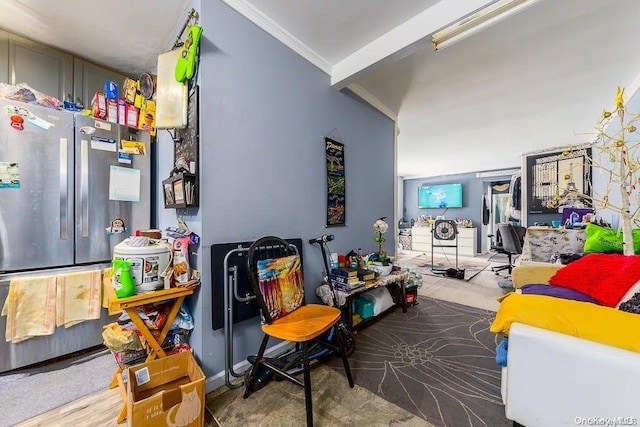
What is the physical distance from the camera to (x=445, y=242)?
280 inches

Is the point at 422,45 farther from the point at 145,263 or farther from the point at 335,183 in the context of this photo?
the point at 145,263

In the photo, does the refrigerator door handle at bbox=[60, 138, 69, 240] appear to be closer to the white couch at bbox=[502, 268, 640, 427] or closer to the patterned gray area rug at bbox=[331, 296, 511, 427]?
the patterned gray area rug at bbox=[331, 296, 511, 427]

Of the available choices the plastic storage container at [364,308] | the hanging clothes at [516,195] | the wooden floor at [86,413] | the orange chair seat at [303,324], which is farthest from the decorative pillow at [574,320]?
the hanging clothes at [516,195]

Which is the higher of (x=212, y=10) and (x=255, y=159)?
(x=212, y=10)

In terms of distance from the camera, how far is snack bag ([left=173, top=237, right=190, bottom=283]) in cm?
151

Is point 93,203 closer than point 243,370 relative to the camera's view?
No

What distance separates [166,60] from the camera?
170cm

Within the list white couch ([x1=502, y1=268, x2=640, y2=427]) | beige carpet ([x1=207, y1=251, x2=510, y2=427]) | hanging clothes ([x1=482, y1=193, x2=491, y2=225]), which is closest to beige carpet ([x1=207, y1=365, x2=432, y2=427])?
beige carpet ([x1=207, y1=251, x2=510, y2=427])

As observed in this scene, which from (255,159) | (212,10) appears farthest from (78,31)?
(255,159)

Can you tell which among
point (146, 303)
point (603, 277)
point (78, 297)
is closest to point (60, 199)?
point (78, 297)

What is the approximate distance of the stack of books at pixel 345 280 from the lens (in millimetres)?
2094

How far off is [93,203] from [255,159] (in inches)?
55.5

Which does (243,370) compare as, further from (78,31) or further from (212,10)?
(78,31)

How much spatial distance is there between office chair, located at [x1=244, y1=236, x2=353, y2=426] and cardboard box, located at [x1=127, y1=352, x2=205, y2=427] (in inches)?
13.4
